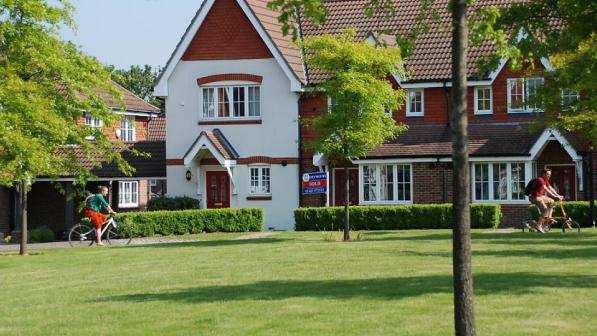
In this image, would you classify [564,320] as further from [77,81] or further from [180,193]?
[180,193]

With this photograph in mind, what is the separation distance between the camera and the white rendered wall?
4528 centimetres

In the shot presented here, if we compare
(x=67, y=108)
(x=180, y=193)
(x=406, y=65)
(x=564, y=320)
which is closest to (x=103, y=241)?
(x=67, y=108)

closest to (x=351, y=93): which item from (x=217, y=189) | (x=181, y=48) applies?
(x=217, y=189)

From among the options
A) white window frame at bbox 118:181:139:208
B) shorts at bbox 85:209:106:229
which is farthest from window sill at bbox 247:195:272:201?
shorts at bbox 85:209:106:229

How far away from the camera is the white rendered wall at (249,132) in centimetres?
4528

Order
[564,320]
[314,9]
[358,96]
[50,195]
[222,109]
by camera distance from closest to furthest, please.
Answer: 1. [314,9]
2. [564,320]
3. [358,96]
4. [222,109]
5. [50,195]

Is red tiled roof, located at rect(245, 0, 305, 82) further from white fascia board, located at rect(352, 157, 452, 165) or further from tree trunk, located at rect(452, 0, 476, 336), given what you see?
tree trunk, located at rect(452, 0, 476, 336)

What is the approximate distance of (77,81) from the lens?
102 feet

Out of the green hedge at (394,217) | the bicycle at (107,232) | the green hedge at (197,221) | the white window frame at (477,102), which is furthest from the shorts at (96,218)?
the white window frame at (477,102)

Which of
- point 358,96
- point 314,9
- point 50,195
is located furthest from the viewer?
point 50,195

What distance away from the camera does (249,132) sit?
4584 centimetres

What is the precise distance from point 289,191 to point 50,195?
12.6m

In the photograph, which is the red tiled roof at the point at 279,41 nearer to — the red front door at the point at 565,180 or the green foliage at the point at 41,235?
the red front door at the point at 565,180

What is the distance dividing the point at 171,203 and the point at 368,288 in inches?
1104
